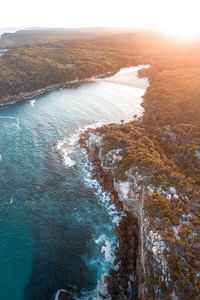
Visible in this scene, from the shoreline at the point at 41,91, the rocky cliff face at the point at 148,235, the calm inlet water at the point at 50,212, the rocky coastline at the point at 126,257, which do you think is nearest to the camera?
the rocky cliff face at the point at 148,235

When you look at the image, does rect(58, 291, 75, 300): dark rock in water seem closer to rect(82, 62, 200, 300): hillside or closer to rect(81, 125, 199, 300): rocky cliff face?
rect(81, 125, 199, 300): rocky cliff face

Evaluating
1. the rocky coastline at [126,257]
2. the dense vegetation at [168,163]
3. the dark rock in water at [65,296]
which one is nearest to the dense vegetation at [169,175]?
the dense vegetation at [168,163]

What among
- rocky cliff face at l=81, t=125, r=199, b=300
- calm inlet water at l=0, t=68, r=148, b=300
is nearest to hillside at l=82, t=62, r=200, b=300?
rocky cliff face at l=81, t=125, r=199, b=300

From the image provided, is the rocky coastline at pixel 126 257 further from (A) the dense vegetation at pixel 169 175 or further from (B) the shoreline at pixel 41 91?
(B) the shoreline at pixel 41 91

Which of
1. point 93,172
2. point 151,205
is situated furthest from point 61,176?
point 151,205

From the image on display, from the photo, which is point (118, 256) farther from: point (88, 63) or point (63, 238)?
point (88, 63)

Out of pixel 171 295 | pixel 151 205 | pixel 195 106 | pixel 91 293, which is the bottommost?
pixel 91 293
